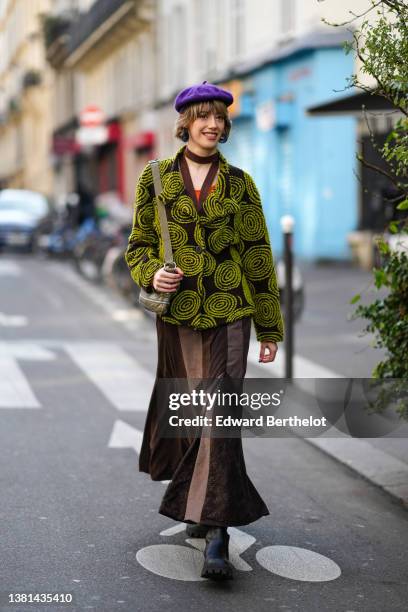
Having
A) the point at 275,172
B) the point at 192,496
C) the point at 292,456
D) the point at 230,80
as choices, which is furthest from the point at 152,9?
the point at 192,496

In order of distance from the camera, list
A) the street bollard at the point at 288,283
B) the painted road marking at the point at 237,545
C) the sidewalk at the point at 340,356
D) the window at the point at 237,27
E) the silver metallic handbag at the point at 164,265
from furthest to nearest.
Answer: the window at the point at 237,27, the street bollard at the point at 288,283, the sidewalk at the point at 340,356, the painted road marking at the point at 237,545, the silver metallic handbag at the point at 164,265

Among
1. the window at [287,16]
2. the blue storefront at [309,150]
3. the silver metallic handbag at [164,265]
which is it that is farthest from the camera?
the window at [287,16]

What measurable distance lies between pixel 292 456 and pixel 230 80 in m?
22.5

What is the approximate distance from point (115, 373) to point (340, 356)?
7.38 ft

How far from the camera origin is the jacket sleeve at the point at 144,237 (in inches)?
196

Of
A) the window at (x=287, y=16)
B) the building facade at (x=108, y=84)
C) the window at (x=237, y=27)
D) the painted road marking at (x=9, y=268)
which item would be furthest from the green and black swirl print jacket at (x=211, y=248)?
the building facade at (x=108, y=84)

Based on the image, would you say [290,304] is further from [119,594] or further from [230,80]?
[230,80]

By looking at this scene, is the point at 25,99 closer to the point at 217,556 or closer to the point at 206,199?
the point at 206,199

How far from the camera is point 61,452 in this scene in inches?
284

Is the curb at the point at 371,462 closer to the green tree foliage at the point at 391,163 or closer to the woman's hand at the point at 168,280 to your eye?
the green tree foliage at the point at 391,163

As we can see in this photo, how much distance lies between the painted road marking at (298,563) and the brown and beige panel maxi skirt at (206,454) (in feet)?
0.76

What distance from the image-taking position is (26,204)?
37.2 meters

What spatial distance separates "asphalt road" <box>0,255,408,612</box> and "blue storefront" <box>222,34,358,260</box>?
14429 millimetres

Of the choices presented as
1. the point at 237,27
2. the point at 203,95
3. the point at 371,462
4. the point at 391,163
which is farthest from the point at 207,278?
the point at 237,27
